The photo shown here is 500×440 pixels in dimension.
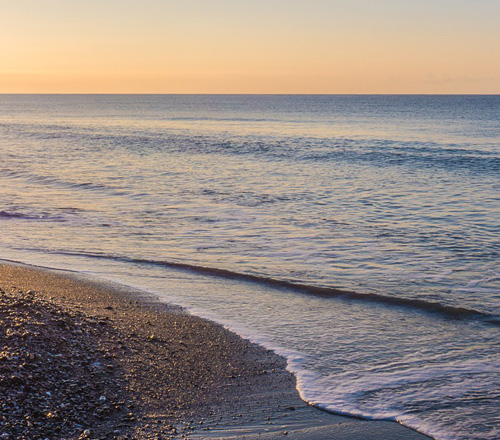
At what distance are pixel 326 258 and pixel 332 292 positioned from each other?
7.18 ft

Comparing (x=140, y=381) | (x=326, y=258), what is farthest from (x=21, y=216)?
(x=140, y=381)

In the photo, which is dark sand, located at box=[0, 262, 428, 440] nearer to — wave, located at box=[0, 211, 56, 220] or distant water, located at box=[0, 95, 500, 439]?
distant water, located at box=[0, 95, 500, 439]

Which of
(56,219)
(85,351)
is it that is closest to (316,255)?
(85,351)

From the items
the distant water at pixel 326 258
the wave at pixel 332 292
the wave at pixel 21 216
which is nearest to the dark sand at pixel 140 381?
the distant water at pixel 326 258

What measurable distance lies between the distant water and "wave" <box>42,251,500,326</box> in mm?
41

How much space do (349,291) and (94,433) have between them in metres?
5.76

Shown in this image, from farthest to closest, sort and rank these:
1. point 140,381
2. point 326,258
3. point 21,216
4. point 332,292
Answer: point 21,216
point 326,258
point 332,292
point 140,381

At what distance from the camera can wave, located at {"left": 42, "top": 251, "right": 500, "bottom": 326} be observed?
8.84m

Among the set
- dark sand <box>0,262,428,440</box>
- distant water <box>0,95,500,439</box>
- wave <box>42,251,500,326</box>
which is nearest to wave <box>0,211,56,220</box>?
distant water <box>0,95,500,439</box>

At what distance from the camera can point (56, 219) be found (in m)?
16.4

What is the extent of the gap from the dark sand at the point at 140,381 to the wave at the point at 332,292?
2.37 m

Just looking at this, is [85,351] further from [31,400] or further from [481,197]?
[481,197]

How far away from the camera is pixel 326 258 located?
12.1 metres

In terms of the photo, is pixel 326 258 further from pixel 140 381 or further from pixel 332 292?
pixel 140 381
